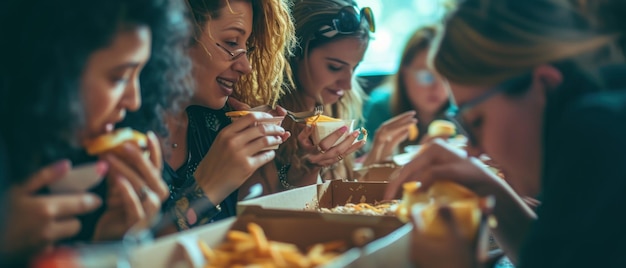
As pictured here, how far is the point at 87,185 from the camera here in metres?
1.29

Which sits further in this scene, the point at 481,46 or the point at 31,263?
the point at 481,46

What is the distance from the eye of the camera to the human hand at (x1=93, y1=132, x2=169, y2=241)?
4.52 ft

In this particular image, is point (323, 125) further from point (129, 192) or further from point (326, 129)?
point (129, 192)

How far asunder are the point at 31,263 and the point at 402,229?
0.85 metres

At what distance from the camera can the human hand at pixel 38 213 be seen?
1168 millimetres

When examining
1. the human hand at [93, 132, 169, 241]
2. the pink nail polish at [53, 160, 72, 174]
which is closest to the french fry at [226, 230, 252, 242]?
the human hand at [93, 132, 169, 241]

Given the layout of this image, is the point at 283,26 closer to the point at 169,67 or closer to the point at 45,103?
the point at 169,67

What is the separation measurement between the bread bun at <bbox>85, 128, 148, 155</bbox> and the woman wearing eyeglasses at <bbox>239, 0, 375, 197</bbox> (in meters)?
1.49

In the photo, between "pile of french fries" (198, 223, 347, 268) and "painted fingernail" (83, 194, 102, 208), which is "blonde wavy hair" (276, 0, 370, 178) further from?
"painted fingernail" (83, 194, 102, 208)

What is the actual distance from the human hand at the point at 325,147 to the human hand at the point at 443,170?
106 centimetres

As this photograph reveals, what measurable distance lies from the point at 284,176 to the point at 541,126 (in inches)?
66.3

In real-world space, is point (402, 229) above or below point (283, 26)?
below

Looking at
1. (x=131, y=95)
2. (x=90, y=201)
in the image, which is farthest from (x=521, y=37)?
(x=90, y=201)

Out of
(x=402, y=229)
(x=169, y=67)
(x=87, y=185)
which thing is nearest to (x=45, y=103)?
(x=87, y=185)
